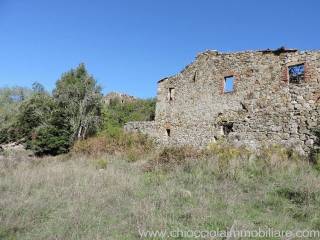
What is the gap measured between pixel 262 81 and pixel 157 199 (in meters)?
8.90

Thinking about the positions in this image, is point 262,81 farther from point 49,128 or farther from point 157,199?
point 49,128

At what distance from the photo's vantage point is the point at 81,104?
2108 cm

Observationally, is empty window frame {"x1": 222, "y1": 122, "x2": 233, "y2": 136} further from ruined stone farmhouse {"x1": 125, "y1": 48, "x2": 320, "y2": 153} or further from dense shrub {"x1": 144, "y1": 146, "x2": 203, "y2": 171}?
dense shrub {"x1": 144, "y1": 146, "x2": 203, "y2": 171}

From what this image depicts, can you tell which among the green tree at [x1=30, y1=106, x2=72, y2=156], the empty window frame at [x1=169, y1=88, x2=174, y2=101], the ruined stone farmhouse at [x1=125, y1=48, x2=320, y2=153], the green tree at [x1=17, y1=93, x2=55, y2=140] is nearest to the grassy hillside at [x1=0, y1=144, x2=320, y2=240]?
the ruined stone farmhouse at [x1=125, y1=48, x2=320, y2=153]

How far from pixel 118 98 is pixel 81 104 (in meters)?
8.68

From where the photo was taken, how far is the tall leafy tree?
20781 millimetres

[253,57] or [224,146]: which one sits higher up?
[253,57]

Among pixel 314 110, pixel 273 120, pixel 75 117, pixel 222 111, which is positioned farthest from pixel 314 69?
pixel 75 117

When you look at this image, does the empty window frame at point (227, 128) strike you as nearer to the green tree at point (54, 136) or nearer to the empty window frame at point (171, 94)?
the empty window frame at point (171, 94)

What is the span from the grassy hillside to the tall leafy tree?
9.69 m

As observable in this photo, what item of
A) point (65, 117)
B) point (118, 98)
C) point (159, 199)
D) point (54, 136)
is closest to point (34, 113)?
point (65, 117)

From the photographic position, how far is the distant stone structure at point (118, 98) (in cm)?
2920

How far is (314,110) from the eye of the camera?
41.9 feet

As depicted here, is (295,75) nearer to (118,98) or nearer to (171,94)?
(171,94)
